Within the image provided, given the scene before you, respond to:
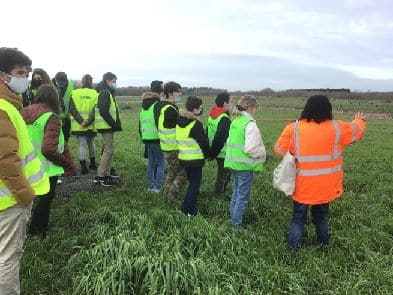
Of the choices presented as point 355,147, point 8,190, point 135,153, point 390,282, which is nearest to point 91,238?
point 8,190

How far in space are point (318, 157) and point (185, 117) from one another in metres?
2.47

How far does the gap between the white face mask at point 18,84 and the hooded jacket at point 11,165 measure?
0.27 meters

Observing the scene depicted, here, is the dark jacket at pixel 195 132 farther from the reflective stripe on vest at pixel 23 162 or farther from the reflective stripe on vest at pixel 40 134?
the reflective stripe on vest at pixel 23 162

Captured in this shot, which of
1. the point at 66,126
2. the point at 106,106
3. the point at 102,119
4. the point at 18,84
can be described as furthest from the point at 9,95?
the point at 66,126

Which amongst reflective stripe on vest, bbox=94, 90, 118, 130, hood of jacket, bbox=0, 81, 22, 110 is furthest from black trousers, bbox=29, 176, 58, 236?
reflective stripe on vest, bbox=94, 90, 118, 130

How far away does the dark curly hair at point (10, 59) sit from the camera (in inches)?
165

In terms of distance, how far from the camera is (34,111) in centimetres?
604

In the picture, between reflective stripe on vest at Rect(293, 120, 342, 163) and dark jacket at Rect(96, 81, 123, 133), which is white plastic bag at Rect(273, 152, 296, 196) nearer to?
reflective stripe on vest at Rect(293, 120, 342, 163)

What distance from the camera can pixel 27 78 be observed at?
14.4 feet

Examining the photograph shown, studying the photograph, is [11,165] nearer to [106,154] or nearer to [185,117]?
[185,117]

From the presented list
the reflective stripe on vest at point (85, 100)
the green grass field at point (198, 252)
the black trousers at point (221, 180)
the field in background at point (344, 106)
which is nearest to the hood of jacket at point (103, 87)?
the reflective stripe on vest at point (85, 100)

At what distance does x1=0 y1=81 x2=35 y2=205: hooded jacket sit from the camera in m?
3.78

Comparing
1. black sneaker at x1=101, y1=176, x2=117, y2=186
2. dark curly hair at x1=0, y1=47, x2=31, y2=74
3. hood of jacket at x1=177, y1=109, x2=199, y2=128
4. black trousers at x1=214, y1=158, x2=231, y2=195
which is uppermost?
dark curly hair at x1=0, y1=47, x2=31, y2=74

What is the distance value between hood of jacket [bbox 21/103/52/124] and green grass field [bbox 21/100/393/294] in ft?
5.61
